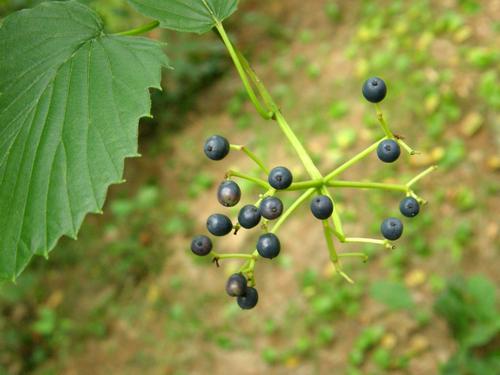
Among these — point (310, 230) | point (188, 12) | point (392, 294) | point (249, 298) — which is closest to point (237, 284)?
point (249, 298)

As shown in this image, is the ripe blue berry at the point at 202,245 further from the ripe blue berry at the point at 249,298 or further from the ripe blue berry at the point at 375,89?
the ripe blue berry at the point at 375,89

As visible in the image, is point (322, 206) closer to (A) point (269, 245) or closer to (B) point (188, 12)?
(A) point (269, 245)

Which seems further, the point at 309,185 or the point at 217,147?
the point at 217,147

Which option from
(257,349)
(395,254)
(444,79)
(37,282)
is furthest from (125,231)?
(444,79)

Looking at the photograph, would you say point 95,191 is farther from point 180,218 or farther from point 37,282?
point 37,282

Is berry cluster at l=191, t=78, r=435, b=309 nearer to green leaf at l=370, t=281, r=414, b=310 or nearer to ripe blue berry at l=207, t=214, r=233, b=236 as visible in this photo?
ripe blue berry at l=207, t=214, r=233, b=236

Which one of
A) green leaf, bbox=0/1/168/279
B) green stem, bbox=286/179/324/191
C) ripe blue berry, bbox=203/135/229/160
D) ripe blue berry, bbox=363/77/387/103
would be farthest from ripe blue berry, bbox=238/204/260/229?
ripe blue berry, bbox=363/77/387/103

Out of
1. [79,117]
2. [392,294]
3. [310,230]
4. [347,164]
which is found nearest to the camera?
[347,164]
